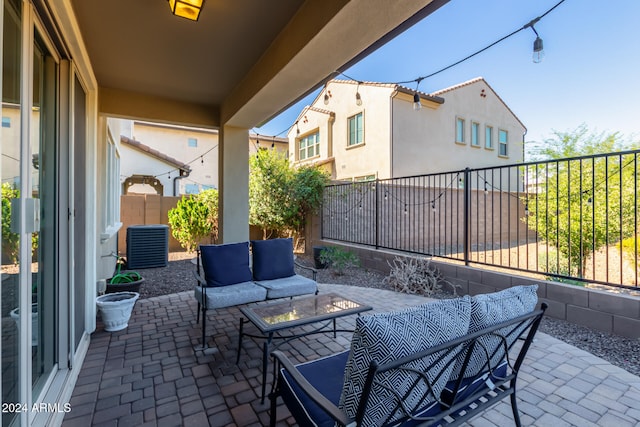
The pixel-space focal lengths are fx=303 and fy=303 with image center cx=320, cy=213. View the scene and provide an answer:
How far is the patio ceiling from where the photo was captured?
2.33 m

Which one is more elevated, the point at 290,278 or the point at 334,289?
the point at 290,278

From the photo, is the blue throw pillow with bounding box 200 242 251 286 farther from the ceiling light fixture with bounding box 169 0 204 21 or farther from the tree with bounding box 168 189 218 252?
the tree with bounding box 168 189 218 252

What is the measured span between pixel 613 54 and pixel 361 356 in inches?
376

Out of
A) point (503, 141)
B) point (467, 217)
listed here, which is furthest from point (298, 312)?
point (503, 141)

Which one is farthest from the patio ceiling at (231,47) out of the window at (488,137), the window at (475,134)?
the window at (488,137)

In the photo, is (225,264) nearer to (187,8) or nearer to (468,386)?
(187,8)

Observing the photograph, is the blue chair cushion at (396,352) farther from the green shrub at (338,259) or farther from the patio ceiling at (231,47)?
the green shrub at (338,259)

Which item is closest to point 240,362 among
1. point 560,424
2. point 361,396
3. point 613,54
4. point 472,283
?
point 361,396

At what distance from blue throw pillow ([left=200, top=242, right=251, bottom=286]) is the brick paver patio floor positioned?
56 cm

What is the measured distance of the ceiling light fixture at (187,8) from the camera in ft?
7.62

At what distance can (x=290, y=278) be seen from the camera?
3910 mm

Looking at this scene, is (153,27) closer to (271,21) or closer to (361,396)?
(271,21)

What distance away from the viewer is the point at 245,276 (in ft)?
12.1

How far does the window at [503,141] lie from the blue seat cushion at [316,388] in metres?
15.0
